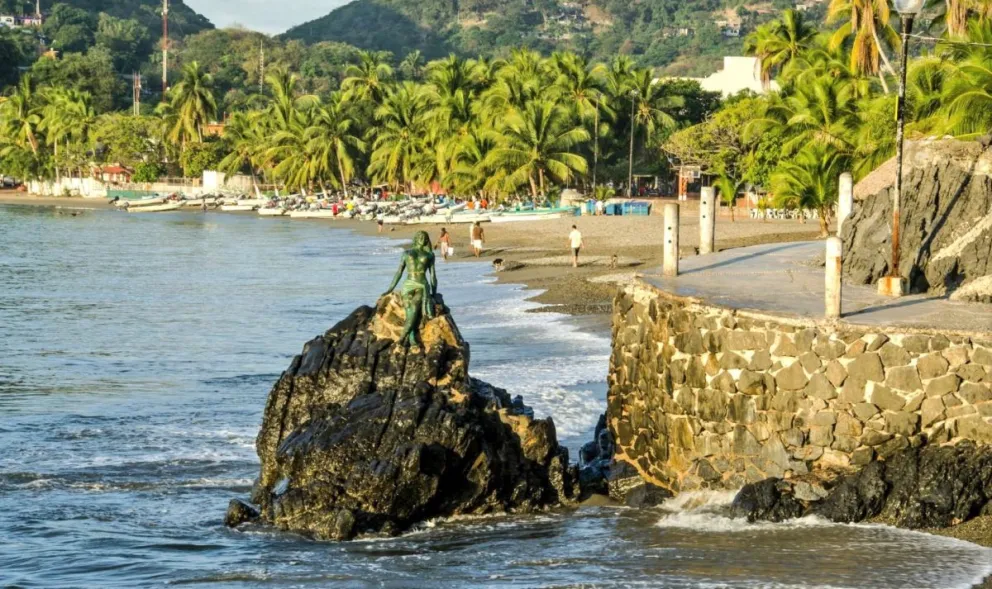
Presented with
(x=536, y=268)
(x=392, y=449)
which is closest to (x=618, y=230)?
(x=536, y=268)

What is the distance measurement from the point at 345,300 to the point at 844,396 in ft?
78.5

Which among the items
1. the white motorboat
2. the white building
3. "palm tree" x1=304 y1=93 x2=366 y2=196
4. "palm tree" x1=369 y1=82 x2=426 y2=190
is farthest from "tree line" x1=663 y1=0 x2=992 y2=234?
the white motorboat

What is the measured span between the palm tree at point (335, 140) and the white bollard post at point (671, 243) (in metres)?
79.4

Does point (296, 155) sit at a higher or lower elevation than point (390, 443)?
higher

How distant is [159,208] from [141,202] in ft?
10.4

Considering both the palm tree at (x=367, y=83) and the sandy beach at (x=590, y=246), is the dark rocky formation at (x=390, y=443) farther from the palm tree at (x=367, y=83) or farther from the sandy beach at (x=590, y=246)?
the palm tree at (x=367, y=83)

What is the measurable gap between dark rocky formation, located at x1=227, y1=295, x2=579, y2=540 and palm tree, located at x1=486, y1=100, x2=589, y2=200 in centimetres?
5801

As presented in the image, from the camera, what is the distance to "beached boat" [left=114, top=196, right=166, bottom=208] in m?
104

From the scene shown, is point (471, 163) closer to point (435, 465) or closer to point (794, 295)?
point (794, 295)

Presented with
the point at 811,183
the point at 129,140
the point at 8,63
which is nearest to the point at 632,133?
the point at 811,183

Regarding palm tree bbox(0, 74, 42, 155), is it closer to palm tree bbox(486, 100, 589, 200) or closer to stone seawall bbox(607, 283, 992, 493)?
palm tree bbox(486, 100, 589, 200)

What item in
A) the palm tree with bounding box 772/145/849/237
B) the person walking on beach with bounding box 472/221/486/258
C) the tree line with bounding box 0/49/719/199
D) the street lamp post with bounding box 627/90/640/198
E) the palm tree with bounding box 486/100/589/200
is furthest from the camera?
the street lamp post with bounding box 627/90/640/198

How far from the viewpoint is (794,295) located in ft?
50.1

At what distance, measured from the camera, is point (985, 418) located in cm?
1214
